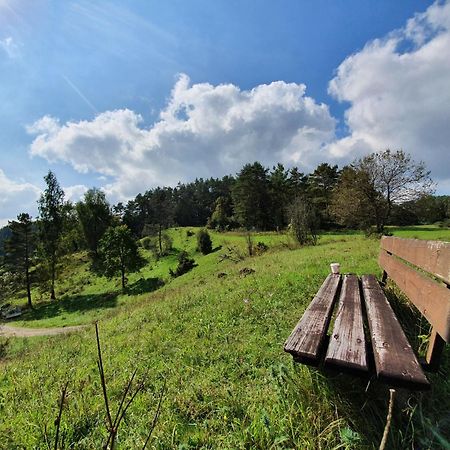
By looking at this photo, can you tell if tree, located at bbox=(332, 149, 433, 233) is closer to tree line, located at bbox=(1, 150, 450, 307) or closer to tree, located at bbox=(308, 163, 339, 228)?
tree line, located at bbox=(1, 150, 450, 307)

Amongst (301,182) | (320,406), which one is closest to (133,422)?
(320,406)

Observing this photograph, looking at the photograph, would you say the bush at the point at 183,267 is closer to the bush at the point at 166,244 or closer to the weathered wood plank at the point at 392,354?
the bush at the point at 166,244

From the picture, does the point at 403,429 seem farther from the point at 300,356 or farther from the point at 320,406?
the point at 300,356

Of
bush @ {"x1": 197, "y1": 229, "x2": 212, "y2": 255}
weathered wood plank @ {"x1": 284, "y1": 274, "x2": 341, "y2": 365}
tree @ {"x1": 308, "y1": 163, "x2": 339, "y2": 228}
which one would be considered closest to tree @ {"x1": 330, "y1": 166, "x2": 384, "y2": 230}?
bush @ {"x1": 197, "y1": 229, "x2": 212, "y2": 255}

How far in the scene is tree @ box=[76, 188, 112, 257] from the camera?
54469 mm

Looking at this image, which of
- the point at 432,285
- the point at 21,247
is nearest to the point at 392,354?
the point at 432,285

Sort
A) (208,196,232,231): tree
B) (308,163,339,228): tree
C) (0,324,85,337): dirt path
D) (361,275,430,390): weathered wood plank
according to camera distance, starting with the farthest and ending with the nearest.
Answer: (208,196,232,231): tree < (308,163,339,228): tree < (0,324,85,337): dirt path < (361,275,430,390): weathered wood plank

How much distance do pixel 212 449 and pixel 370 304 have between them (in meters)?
2.05

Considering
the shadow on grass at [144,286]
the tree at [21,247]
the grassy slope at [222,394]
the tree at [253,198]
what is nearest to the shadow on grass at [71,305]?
the shadow on grass at [144,286]

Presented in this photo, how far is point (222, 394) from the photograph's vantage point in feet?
9.91

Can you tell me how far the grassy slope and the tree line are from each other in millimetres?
18188

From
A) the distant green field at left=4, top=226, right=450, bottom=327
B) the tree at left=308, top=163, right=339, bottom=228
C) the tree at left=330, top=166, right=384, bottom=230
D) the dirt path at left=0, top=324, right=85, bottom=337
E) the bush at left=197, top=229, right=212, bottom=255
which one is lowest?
the dirt path at left=0, top=324, right=85, bottom=337

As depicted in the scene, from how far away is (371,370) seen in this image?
6.51ft

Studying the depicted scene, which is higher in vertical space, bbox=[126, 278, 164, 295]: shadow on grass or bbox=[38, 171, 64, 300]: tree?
bbox=[38, 171, 64, 300]: tree
